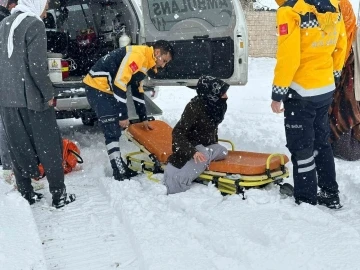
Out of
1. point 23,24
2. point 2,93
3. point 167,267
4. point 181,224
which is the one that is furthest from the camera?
point 2,93

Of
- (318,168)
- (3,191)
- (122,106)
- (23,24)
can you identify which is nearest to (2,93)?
(23,24)

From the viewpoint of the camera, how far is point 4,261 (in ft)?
8.20

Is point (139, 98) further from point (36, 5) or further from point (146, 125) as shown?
point (36, 5)

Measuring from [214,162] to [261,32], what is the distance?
11.9m

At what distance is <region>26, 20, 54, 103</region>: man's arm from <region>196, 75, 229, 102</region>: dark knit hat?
1.28 meters

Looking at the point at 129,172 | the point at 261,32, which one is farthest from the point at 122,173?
the point at 261,32

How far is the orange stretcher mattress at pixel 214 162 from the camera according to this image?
12.1 ft

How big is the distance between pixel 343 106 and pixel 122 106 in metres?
2.26

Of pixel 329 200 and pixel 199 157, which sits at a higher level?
pixel 199 157

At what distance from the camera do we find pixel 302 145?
3.28 metres

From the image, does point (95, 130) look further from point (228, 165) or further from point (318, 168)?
point (318, 168)

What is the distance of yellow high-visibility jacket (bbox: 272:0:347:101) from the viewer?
10.0 ft

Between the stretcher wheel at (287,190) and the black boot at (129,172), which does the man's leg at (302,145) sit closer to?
the stretcher wheel at (287,190)

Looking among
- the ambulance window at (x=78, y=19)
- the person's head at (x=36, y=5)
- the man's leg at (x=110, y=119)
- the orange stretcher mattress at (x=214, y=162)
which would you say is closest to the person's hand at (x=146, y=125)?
the orange stretcher mattress at (x=214, y=162)
